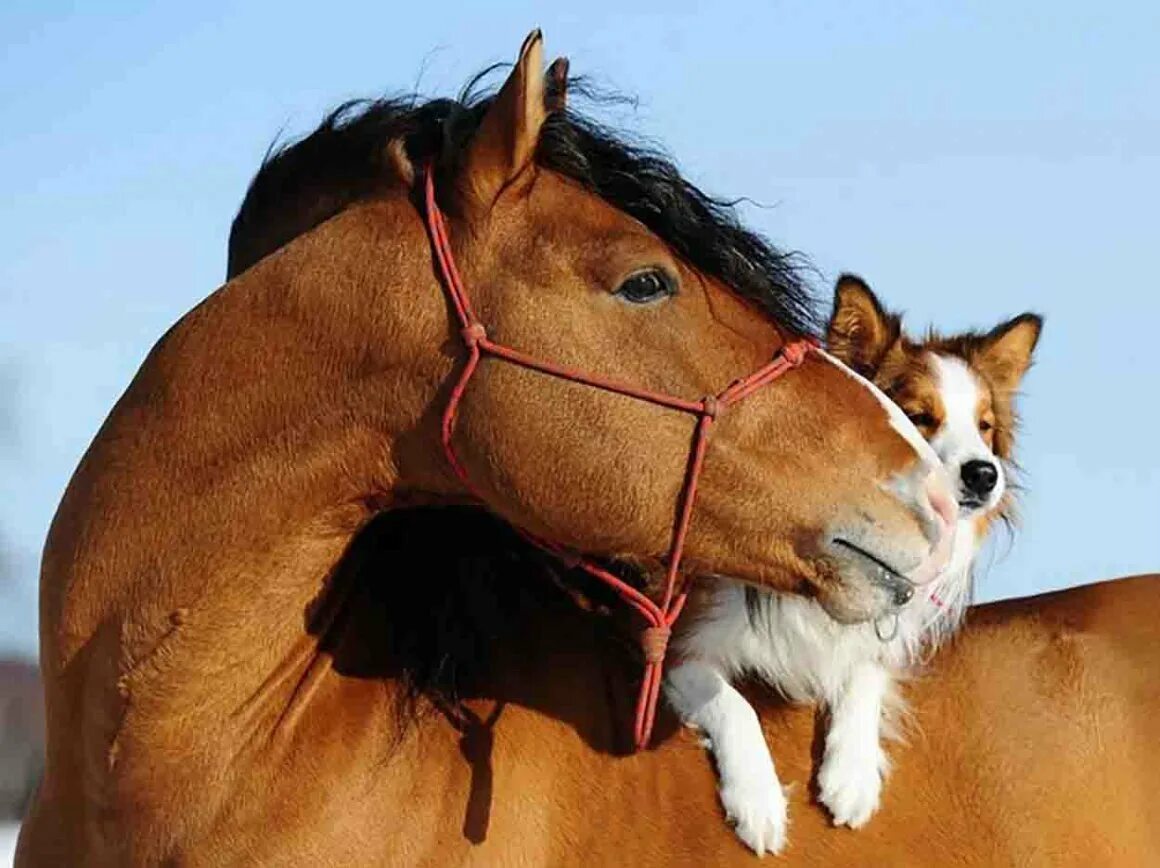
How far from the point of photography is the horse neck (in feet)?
12.8

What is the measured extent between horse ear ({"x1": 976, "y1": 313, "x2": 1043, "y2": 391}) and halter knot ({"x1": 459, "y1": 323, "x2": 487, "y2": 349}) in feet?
8.47

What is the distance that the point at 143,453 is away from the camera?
4.00 m

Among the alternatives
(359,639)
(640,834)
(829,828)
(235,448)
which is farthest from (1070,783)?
(235,448)

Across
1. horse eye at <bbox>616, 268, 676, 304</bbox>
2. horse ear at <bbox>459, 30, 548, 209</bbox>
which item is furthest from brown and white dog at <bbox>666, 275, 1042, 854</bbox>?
horse ear at <bbox>459, 30, 548, 209</bbox>

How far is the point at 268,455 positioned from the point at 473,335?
1.78 feet

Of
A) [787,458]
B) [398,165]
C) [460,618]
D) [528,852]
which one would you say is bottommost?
[528,852]

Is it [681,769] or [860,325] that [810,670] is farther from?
[860,325]

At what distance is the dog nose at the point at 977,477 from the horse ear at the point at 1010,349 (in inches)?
34.0

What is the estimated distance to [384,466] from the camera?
3.95 metres

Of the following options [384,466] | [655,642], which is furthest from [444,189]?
[655,642]

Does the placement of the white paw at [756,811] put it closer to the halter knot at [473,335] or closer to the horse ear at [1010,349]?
the halter knot at [473,335]

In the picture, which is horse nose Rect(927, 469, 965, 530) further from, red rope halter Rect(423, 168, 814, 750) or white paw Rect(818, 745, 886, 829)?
white paw Rect(818, 745, 886, 829)

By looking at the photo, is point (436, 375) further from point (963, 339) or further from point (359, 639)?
point (963, 339)

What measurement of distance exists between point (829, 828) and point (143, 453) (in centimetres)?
189
